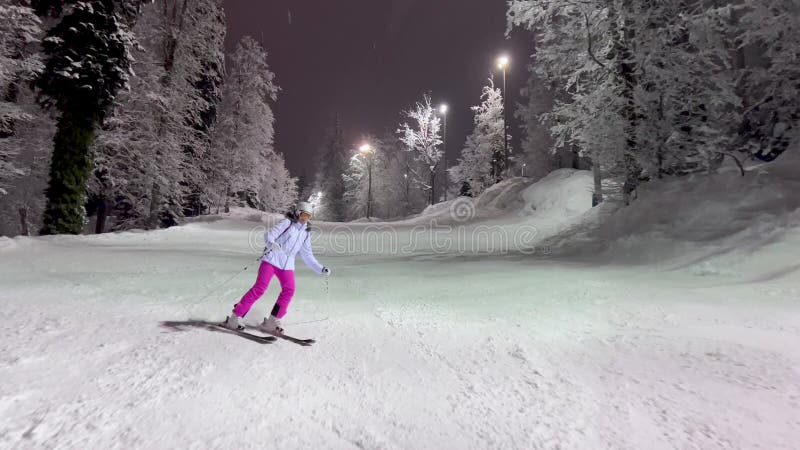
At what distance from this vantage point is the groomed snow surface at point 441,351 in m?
3.17

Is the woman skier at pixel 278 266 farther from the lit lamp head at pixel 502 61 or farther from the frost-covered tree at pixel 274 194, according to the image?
the frost-covered tree at pixel 274 194

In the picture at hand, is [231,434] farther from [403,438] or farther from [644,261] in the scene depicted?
[644,261]

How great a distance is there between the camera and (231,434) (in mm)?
3041

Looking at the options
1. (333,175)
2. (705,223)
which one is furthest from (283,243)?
(333,175)

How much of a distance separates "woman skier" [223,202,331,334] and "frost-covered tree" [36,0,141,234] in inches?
478

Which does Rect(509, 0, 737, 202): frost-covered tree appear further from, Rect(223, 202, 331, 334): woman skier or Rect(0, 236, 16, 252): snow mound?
Rect(0, 236, 16, 252): snow mound

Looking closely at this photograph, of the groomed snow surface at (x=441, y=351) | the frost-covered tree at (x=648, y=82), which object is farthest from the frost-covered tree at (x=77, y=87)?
the frost-covered tree at (x=648, y=82)

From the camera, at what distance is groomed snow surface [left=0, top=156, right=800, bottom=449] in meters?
3.17

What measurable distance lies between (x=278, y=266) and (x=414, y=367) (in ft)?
7.64

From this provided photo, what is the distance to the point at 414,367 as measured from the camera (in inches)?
176

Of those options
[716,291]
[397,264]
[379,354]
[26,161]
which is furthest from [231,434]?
[26,161]

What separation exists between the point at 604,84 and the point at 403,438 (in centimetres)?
1324

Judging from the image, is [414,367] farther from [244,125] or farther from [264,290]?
[244,125]

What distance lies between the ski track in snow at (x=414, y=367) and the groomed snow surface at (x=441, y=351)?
0.08 ft
